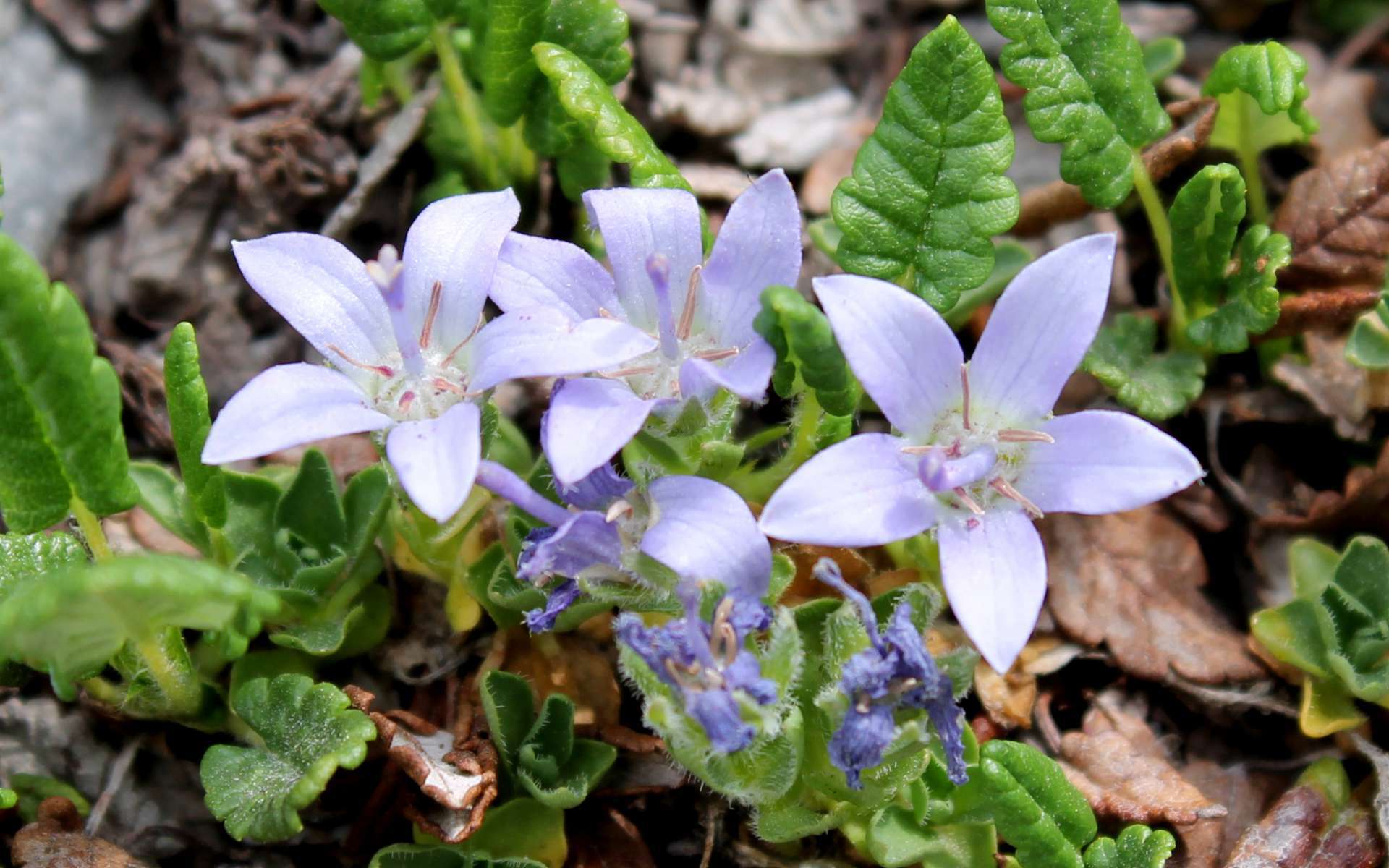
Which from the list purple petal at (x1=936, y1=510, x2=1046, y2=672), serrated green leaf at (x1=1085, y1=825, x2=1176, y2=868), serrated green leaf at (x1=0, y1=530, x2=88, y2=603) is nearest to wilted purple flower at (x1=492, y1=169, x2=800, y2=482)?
purple petal at (x1=936, y1=510, x2=1046, y2=672)

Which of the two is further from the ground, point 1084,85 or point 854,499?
point 1084,85

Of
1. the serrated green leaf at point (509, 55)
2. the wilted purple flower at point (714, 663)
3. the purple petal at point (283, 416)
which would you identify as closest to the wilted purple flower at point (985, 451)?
the wilted purple flower at point (714, 663)

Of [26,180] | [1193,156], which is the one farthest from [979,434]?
[26,180]

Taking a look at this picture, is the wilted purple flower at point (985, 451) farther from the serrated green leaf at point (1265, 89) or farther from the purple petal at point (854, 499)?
the serrated green leaf at point (1265, 89)

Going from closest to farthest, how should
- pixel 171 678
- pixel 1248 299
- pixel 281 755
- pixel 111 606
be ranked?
pixel 111 606, pixel 281 755, pixel 171 678, pixel 1248 299

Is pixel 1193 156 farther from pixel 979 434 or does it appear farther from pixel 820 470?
pixel 820 470

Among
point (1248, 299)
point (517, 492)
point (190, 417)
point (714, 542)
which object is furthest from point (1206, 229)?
point (190, 417)

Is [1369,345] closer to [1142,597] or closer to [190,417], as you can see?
[1142,597]
